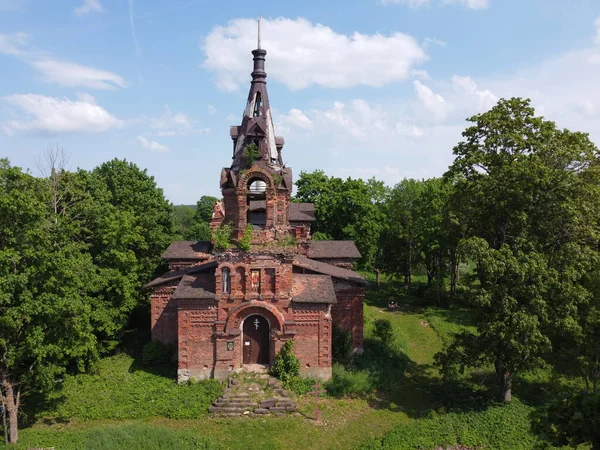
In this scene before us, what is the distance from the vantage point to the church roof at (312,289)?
23.9m

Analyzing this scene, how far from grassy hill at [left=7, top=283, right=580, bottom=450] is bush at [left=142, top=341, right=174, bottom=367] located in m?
0.80

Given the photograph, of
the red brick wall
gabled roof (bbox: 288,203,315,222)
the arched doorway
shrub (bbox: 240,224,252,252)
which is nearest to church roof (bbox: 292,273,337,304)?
the arched doorway

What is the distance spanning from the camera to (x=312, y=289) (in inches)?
985

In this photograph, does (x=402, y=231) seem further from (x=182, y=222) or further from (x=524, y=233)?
(x=182, y=222)

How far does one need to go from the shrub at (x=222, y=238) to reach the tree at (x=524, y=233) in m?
11.9

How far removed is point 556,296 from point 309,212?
2471cm

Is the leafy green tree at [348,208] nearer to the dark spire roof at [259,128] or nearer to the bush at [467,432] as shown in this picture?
the dark spire roof at [259,128]

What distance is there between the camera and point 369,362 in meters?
26.4

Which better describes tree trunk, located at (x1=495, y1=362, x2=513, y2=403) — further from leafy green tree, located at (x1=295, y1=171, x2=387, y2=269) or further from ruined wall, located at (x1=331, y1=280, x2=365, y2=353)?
leafy green tree, located at (x1=295, y1=171, x2=387, y2=269)

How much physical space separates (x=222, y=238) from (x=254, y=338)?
579 cm

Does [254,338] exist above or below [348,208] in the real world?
below

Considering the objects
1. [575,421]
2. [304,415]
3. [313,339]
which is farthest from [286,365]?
[575,421]

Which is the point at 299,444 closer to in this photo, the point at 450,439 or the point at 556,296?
the point at 450,439

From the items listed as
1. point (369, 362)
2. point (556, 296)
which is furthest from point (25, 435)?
point (556, 296)
